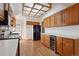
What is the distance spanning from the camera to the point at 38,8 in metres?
1.76

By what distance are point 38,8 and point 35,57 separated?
0.73 metres

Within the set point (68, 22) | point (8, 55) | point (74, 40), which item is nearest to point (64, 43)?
point (74, 40)

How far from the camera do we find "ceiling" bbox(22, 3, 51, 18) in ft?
5.46

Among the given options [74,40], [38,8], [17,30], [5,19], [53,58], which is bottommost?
[53,58]

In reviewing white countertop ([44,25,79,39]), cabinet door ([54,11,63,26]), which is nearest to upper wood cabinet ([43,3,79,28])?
cabinet door ([54,11,63,26])

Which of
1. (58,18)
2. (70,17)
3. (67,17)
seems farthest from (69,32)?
(58,18)

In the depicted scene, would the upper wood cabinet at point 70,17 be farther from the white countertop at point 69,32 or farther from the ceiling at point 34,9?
the ceiling at point 34,9

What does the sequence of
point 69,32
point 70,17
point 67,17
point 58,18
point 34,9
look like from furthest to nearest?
point 58,18
point 67,17
point 70,17
point 69,32
point 34,9

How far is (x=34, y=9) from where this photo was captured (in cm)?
178

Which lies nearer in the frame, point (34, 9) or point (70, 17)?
point (34, 9)

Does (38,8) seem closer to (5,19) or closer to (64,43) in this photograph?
(5,19)

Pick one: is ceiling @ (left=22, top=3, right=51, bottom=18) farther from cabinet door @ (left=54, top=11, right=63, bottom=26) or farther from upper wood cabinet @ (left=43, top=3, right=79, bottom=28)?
cabinet door @ (left=54, top=11, right=63, bottom=26)

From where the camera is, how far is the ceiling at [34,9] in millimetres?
1663

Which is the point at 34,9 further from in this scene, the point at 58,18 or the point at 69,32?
the point at 58,18
